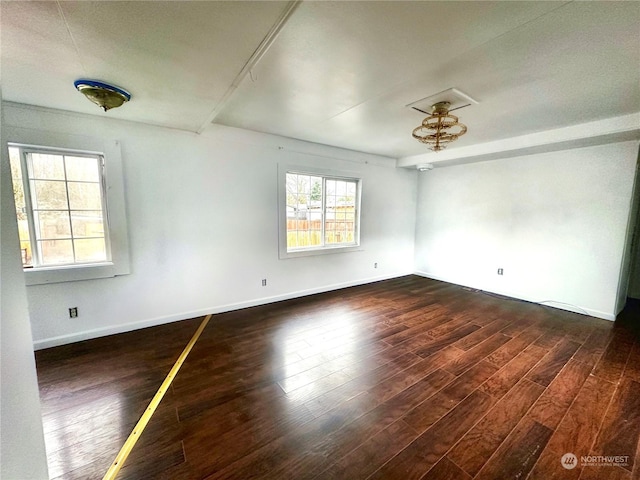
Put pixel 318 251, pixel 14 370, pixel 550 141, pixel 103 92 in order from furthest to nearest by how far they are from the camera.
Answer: pixel 318 251, pixel 550 141, pixel 103 92, pixel 14 370

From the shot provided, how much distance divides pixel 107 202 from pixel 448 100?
3.68 metres

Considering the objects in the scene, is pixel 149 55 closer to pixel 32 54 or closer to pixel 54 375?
pixel 32 54

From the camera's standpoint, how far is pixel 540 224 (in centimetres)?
386

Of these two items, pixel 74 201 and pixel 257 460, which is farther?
pixel 74 201

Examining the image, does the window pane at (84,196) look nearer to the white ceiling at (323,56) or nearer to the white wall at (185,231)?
the white wall at (185,231)

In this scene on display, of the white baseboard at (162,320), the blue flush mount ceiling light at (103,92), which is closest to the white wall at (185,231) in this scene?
the white baseboard at (162,320)

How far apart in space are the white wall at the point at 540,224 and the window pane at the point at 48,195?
5.75 meters

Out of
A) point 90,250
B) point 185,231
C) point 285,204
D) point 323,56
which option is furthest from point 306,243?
point 323,56

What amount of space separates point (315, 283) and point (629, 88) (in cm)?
403

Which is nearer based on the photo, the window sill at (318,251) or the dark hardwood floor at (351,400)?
the dark hardwood floor at (351,400)

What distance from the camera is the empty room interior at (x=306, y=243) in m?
1.39

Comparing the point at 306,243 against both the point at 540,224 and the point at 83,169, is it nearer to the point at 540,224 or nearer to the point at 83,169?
the point at 83,169

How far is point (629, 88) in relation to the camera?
84.8 inches

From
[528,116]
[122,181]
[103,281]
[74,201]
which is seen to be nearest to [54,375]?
[103,281]
